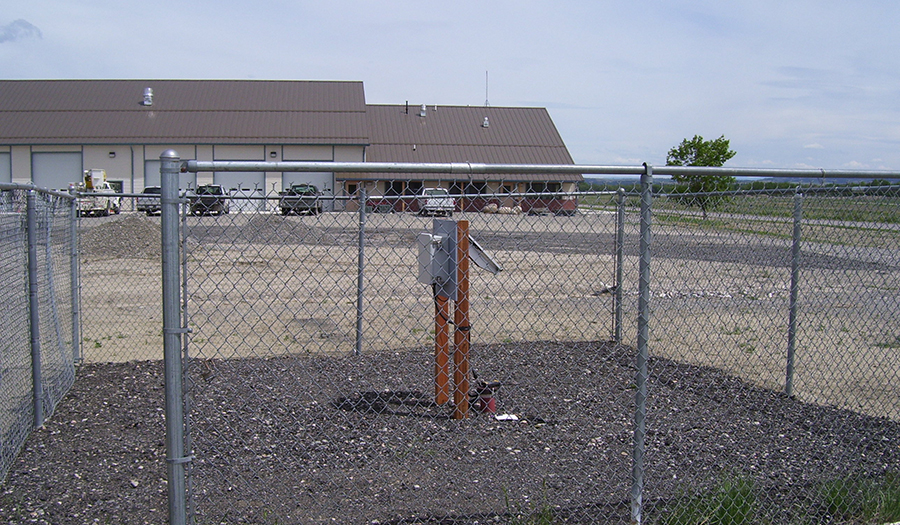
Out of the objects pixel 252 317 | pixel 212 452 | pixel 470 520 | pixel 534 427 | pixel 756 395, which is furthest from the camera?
pixel 252 317

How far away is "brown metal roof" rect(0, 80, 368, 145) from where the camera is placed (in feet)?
126

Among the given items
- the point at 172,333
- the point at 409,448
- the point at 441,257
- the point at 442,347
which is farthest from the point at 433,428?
the point at 172,333

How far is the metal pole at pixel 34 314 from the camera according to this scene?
5059 millimetres

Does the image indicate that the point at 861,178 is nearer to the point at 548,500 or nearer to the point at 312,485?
the point at 548,500

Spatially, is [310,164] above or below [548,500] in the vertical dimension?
above

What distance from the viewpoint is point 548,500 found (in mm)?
3955

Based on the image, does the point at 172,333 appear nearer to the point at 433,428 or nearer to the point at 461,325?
the point at 461,325

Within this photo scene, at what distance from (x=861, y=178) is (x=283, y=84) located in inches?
1662

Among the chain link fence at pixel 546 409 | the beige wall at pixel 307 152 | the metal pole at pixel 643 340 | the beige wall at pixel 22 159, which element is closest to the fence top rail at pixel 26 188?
the chain link fence at pixel 546 409

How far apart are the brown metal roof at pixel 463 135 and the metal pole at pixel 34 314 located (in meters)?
36.7

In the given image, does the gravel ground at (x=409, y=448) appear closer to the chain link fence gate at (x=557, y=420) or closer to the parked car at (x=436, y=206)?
the chain link fence gate at (x=557, y=420)

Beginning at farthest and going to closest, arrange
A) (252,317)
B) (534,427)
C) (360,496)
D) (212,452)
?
(252,317)
(534,427)
(212,452)
(360,496)

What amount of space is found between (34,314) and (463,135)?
132 feet

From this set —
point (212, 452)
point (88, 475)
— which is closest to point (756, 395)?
point (212, 452)
